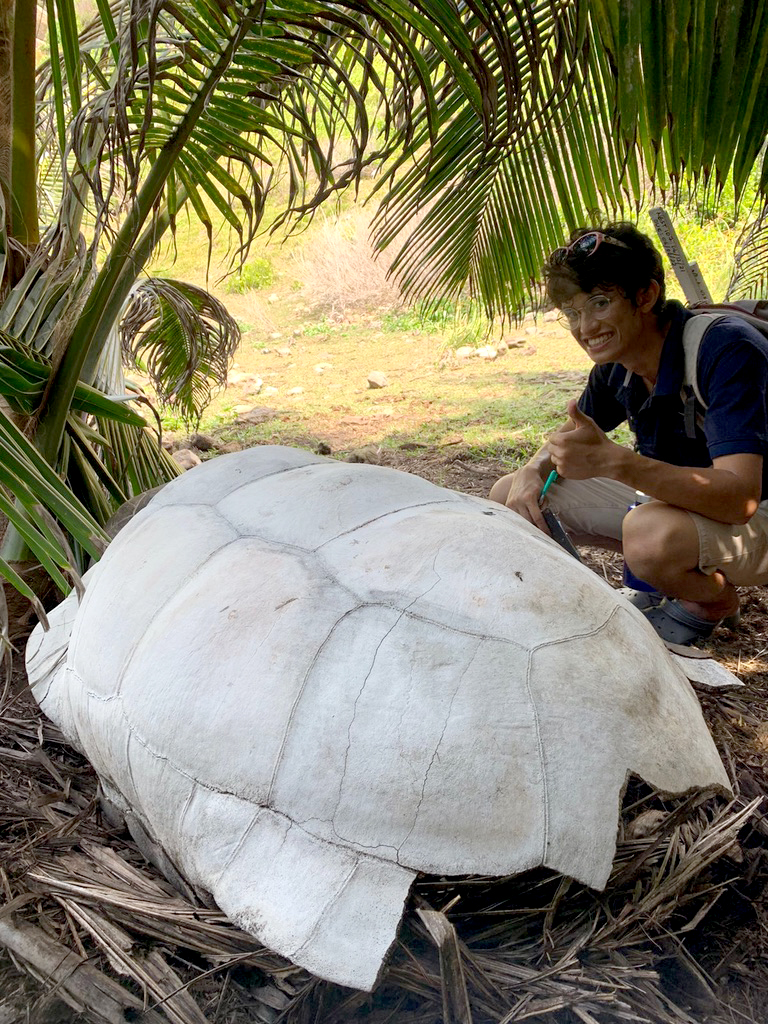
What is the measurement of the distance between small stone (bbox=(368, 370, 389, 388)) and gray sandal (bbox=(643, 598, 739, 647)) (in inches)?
161

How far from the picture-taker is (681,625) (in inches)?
97.6

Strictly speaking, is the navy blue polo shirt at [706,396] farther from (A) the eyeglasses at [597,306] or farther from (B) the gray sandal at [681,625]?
(B) the gray sandal at [681,625]

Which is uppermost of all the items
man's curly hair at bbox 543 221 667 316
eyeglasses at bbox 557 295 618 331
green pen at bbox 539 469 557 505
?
man's curly hair at bbox 543 221 667 316

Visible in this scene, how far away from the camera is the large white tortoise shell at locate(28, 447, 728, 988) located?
4.08ft

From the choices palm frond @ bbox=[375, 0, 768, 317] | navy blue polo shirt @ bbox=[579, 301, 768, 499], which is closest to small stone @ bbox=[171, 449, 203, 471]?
palm frond @ bbox=[375, 0, 768, 317]

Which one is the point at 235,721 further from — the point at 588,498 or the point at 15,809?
the point at 588,498

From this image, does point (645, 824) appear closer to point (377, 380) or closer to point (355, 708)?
point (355, 708)

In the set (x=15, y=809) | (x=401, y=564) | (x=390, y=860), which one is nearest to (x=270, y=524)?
(x=401, y=564)

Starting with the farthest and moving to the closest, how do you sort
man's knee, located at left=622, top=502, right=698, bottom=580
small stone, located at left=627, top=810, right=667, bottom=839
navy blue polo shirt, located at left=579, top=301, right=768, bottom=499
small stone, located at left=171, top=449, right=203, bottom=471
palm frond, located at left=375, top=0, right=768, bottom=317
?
small stone, located at left=171, top=449, right=203, bottom=471 → man's knee, located at left=622, top=502, right=698, bottom=580 → navy blue polo shirt, located at left=579, top=301, right=768, bottom=499 → palm frond, located at left=375, top=0, right=768, bottom=317 → small stone, located at left=627, top=810, right=667, bottom=839

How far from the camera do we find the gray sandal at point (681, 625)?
8.07 feet

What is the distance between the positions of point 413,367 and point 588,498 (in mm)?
4237

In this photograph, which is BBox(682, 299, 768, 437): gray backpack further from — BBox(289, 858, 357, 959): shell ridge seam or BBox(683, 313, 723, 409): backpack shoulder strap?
BBox(289, 858, 357, 959): shell ridge seam

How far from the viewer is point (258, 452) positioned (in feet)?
6.86

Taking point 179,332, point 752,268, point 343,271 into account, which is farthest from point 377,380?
point 343,271
